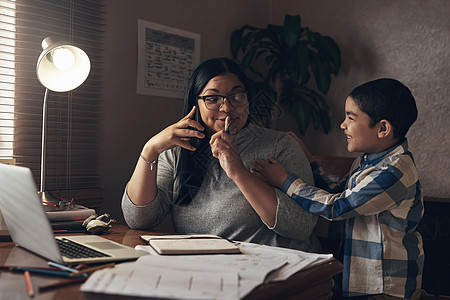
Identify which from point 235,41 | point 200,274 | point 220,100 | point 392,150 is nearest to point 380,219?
point 392,150

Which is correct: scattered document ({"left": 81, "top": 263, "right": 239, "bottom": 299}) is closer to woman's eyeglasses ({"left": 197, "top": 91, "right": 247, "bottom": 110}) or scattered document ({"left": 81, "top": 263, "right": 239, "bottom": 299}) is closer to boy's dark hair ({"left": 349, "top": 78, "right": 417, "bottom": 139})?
woman's eyeglasses ({"left": 197, "top": 91, "right": 247, "bottom": 110})

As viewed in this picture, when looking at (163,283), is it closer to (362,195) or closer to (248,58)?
(362,195)

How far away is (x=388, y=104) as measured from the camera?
1.65m

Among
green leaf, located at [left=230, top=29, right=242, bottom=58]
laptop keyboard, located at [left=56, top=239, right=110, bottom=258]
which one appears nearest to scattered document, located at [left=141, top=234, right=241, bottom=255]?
laptop keyboard, located at [left=56, top=239, right=110, bottom=258]

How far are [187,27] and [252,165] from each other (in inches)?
46.1

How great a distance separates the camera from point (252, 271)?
101 cm

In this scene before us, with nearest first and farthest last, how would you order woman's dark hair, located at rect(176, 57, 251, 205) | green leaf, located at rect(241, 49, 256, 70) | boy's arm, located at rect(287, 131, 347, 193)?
woman's dark hair, located at rect(176, 57, 251, 205) < boy's arm, located at rect(287, 131, 347, 193) < green leaf, located at rect(241, 49, 256, 70)

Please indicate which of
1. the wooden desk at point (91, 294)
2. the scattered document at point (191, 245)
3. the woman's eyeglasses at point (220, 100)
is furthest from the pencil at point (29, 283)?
the woman's eyeglasses at point (220, 100)

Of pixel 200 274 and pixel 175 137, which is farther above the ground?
pixel 175 137

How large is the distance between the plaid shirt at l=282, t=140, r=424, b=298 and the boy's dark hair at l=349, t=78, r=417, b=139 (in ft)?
0.30

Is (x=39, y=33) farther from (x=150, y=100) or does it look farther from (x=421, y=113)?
(x=421, y=113)

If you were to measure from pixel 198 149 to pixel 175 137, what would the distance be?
222mm

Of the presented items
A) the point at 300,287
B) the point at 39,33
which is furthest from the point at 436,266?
the point at 39,33

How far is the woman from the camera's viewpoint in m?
1.50
